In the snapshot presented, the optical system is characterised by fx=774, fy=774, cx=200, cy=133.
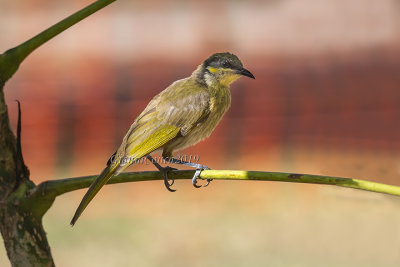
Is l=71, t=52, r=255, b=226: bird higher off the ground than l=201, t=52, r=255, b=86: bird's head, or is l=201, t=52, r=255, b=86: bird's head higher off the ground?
l=201, t=52, r=255, b=86: bird's head

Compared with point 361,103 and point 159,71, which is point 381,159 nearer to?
point 361,103

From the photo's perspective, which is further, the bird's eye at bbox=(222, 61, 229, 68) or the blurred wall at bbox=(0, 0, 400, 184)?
the blurred wall at bbox=(0, 0, 400, 184)

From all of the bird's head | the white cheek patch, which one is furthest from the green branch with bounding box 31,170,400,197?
the white cheek patch

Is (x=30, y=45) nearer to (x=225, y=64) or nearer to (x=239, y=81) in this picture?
(x=225, y=64)

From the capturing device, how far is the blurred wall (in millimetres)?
5227

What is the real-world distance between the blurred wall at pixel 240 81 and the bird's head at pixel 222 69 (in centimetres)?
279

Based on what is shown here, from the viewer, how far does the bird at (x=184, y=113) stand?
1912 mm

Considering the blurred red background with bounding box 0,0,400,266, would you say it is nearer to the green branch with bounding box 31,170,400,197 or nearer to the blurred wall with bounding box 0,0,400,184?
the blurred wall with bounding box 0,0,400,184

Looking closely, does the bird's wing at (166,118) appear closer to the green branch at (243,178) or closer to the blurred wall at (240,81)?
the green branch at (243,178)

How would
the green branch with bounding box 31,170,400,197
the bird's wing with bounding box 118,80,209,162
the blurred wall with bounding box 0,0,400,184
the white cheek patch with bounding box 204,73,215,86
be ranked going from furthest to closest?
1. the blurred wall with bounding box 0,0,400,184
2. the white cheek patch with bounding box 204,73,215,86
3. the bird's wing with bounding box 118,80,209,162
4. the green branch with bounding box 31,170,400,197

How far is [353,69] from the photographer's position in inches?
211

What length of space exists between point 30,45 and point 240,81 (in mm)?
3992

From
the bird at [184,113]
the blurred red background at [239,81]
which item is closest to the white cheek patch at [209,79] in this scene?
the bird at [184,113]

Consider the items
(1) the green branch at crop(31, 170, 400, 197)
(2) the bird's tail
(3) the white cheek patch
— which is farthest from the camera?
(3) the white cheek patch
